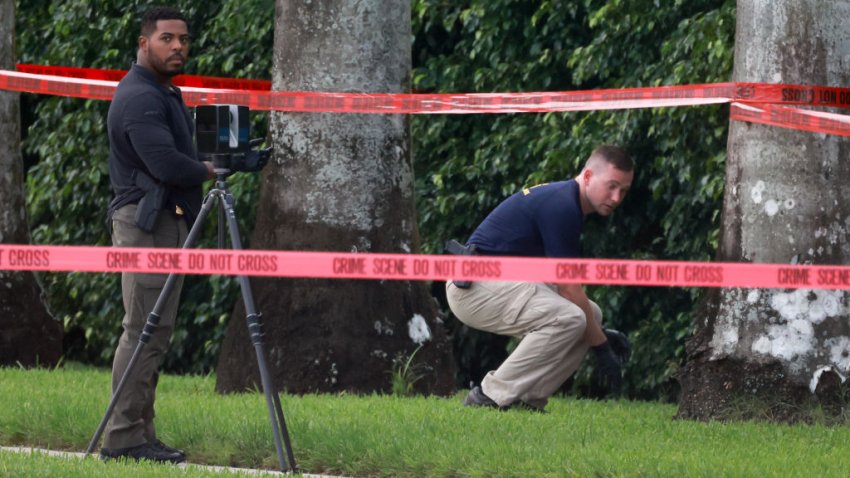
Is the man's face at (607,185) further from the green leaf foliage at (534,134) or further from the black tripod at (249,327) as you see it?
the black tripod at (249,327)

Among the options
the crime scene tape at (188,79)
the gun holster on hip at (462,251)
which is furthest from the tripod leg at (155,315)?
the crime scene tape at (188,79)

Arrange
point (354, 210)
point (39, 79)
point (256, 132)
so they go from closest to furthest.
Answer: point (354, 210) < point (39, 79) < point (256, 132)

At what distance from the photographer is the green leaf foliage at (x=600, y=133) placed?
10.1 m

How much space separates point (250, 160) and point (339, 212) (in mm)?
2314

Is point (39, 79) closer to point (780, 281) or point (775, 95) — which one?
point (775, 95)

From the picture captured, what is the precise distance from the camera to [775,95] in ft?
25.3

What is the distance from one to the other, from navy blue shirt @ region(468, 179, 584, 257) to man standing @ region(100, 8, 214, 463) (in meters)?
1.94

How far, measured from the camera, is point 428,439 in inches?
276

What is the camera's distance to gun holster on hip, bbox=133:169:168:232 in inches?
269

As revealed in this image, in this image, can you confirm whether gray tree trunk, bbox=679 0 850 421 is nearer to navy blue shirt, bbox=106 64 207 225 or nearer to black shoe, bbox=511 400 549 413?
black shoe, bbox=511 400 549 413

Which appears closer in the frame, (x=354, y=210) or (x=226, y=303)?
(x=354, y=210)

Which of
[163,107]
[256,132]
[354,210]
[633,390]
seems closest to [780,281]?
[163,107]

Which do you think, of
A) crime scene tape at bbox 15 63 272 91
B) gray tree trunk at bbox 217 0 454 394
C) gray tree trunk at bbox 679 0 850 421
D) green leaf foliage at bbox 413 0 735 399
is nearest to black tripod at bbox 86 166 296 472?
gray tree trunk at bbox 217 0 454 394

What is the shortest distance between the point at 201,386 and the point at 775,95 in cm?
421
